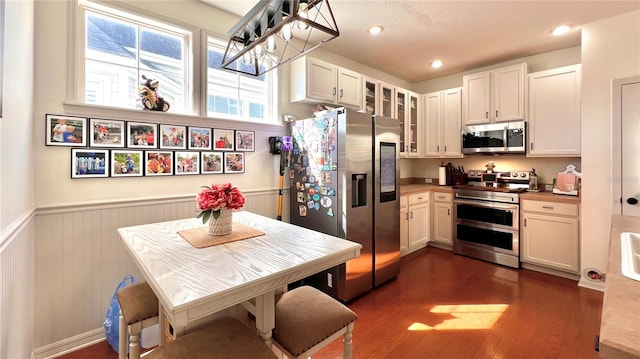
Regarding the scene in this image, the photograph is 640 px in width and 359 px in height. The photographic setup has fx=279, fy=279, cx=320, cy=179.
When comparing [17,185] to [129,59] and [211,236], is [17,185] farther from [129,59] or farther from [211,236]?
[129,59]

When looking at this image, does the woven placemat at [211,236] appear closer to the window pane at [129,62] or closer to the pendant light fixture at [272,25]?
the pendant light fixture at [272,25]

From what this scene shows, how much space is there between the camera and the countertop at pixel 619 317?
1.83 feet

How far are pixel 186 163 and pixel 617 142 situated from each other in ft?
13.0

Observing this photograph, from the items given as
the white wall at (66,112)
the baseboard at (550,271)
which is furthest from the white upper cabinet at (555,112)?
the white wall at (66,112)

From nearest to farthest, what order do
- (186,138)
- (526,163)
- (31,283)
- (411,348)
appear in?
(31,283) < (411,348) < (186,138) < (526,163)

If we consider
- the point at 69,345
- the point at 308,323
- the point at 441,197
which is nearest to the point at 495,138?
the point at 441,197

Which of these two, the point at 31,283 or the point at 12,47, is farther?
the point at 31,283

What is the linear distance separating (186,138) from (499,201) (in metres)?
3.59

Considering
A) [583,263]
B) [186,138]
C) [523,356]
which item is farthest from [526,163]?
[186,138]

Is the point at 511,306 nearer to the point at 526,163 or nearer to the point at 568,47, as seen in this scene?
the point at 526,163

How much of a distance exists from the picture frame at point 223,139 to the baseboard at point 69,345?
167cm

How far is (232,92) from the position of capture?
2.79 m

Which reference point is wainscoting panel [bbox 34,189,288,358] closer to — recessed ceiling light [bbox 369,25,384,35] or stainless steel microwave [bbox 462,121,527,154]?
recessed ceiling light [bbox 369,25,384,35]

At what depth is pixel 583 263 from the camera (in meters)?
2.87
